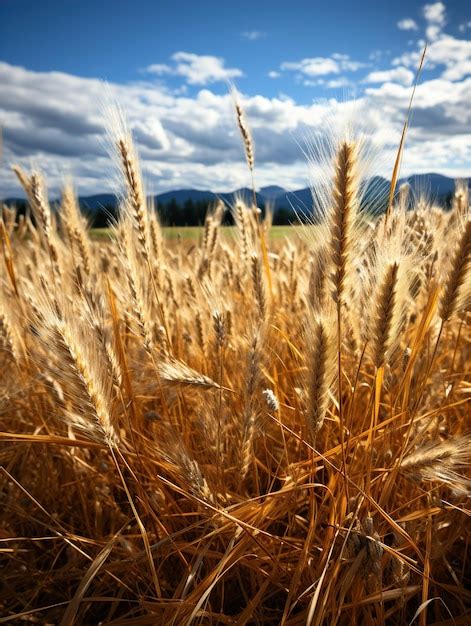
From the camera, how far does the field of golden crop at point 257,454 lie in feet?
4.36

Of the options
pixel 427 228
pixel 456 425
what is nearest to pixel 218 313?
pixel 427 228

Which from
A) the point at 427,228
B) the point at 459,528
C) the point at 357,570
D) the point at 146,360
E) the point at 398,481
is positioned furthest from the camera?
the point at 427,228

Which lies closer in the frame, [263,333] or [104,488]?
[263,333]

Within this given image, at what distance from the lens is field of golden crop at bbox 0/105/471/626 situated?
1330 mm

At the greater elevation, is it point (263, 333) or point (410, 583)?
point (263, 333)

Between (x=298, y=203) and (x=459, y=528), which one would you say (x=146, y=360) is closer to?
(x=298, y=203)

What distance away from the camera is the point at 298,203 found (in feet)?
5.30

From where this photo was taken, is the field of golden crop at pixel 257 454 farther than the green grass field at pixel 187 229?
No

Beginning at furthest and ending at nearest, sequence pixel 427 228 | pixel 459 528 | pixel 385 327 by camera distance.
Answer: pixel 427 228, pixel 459 528, pixel 385 327

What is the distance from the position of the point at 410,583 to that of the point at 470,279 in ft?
3.65

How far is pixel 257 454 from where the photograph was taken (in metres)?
2.23

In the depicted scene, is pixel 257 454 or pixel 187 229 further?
pixel 187 229

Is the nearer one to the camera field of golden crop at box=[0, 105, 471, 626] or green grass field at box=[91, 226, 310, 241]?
field of golden crop at box=[0, 105, 471, 626]

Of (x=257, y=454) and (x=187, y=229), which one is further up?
(x=187, y=229)
